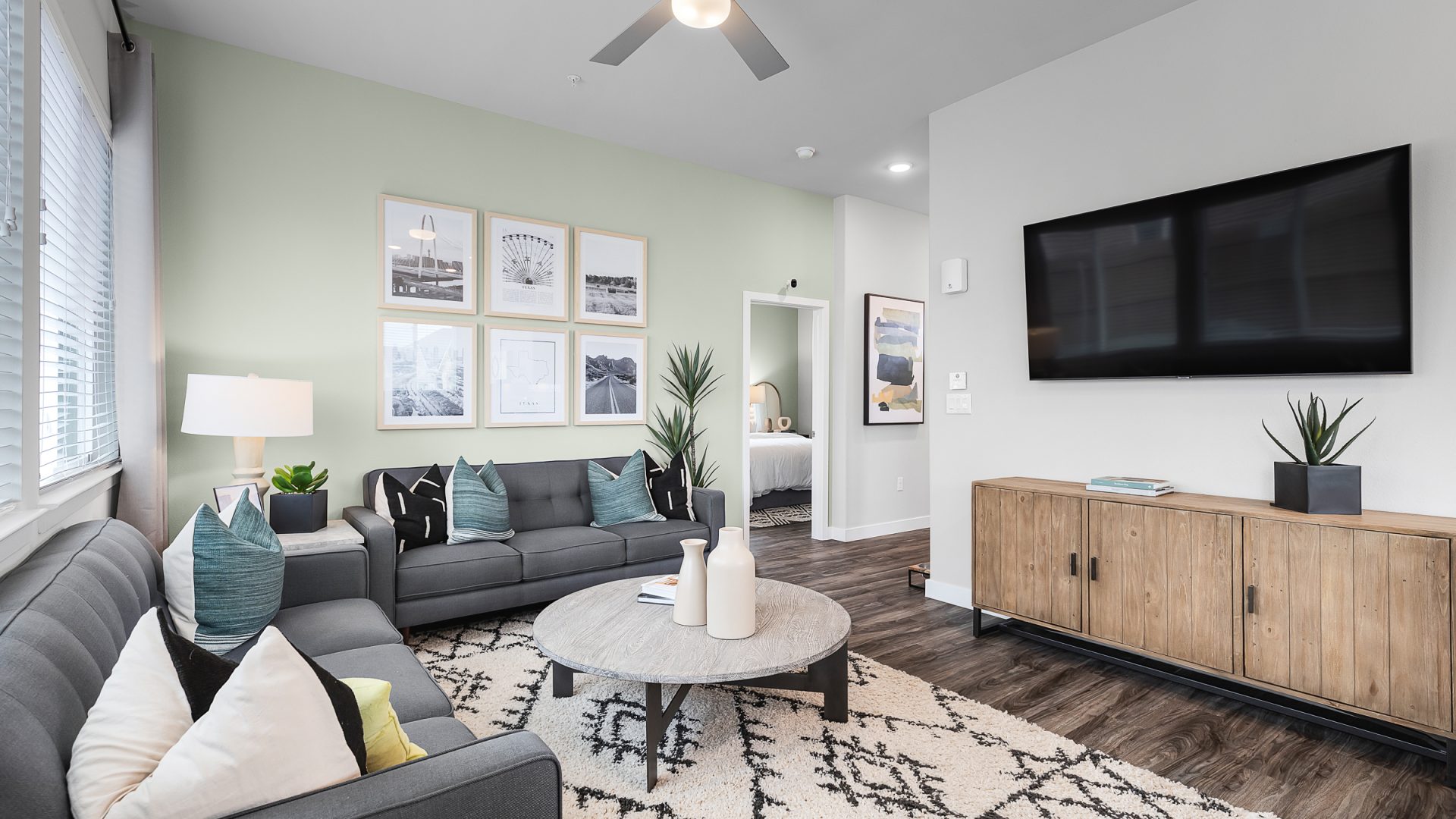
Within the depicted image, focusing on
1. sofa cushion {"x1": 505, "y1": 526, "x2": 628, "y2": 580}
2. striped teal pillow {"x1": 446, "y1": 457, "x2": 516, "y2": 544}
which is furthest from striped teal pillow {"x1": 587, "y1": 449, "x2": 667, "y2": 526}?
striped teal pillow {"x1": 446, "y1": 457, "x2": 516, "y2": 544}

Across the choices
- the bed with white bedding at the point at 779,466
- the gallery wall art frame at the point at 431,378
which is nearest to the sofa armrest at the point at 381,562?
the gallery wall art frame at the point at 431,378

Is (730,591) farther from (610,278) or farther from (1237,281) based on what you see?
(610,278)

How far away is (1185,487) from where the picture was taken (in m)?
2.99

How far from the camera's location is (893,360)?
19.2 feet

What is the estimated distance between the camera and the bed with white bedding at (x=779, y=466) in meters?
6.61

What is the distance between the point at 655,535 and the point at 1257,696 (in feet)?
9.09

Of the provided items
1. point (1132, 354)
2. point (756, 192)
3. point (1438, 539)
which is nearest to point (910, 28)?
point (1132, 354)

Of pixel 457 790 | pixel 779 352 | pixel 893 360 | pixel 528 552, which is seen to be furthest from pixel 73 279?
pixel 779 352

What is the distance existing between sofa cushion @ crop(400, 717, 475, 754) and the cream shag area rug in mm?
525

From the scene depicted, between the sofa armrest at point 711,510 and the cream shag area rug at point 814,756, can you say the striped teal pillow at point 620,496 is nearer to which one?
the sofa armrest at point 711,510

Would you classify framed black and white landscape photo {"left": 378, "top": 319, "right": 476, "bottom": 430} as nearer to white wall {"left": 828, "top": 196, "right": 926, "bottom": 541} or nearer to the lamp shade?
the lamp shade

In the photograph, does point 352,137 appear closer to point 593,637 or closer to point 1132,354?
point 593,637

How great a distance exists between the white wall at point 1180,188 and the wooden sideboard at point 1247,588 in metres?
0.28

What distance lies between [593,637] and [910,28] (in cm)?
297
